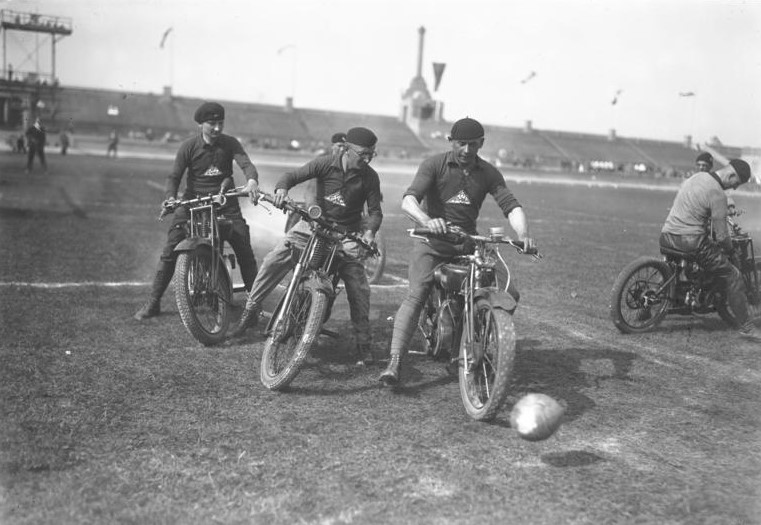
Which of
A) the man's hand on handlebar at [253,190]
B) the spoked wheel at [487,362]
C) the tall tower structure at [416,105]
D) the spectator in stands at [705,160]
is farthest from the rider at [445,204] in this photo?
the tall tower structure at [416,105]

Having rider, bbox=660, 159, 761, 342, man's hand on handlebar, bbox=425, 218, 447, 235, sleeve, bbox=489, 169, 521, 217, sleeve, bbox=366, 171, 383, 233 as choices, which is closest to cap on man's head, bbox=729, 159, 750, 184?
rider, bbox=660, 159, 761, 342

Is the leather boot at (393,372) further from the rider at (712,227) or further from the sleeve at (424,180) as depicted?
the rider at (712,227)

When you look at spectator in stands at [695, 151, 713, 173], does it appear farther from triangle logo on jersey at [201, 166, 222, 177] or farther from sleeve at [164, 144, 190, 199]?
sleeve at [164, 144, 190, 199]

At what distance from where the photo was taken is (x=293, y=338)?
518 centimetres

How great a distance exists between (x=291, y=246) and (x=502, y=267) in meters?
1.70

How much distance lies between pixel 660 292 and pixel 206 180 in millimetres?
→ 4516

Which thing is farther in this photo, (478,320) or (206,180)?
(206,180)

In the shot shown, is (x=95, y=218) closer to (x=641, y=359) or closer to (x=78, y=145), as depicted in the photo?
(x=641, y=359)

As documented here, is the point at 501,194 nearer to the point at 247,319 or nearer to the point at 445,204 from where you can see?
the point at 445,204

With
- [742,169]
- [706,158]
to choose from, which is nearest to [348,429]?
[742,169]

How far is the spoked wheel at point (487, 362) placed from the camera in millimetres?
4355

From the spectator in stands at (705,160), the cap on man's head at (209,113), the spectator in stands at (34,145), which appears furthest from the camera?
the spectator in stands at (34,145)

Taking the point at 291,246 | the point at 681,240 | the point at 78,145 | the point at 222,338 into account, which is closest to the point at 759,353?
the point at 681,240

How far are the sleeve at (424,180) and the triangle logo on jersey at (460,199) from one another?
0.65 feet
